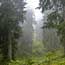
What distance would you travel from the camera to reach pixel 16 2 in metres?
22.7

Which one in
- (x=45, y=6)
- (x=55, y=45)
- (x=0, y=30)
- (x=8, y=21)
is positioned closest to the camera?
(x=45, y=6)

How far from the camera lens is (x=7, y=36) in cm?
2264

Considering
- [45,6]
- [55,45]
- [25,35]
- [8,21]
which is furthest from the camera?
[25,35]

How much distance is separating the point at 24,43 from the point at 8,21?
28929 millimetres

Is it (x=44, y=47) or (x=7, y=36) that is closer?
(x=7, y=36)

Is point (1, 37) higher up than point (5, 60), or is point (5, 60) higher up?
point (1, 37)

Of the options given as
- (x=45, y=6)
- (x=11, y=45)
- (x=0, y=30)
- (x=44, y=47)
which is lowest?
(x=44, y=47)

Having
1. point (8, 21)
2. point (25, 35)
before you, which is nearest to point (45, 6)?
point (8, 21)

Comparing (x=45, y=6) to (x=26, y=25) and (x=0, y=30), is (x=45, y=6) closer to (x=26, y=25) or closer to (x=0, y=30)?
(x=0, y=30)

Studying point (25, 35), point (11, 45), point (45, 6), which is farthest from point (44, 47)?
point (45, 6)

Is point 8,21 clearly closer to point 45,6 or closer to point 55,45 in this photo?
point 45,6

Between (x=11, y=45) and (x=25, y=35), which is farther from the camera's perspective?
(x=25, y=35)

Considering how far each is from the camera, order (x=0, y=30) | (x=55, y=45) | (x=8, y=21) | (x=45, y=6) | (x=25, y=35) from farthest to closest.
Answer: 1. (x=25, y=35)
2. (x=55, y=45)
3. (x=0, y=30)
4. (x=8, y=21)
5. (x=45, y=6)

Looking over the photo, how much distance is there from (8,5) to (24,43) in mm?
28576
